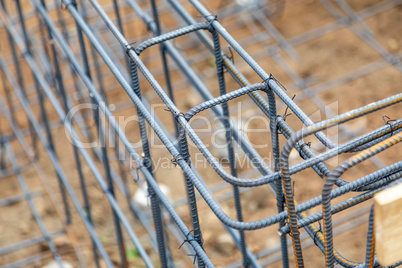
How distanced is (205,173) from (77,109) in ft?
2.33

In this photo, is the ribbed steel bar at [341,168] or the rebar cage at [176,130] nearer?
the ribbed steel bar at [341,168]

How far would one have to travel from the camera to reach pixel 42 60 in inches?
136

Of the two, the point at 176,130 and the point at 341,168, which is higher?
the point at 176,130

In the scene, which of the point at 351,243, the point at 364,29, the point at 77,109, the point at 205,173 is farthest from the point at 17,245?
the point at 364,29

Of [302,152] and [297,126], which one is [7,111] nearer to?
[297,126]

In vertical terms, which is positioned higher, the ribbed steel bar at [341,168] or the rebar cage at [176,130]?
the rebar cage at [176,130]


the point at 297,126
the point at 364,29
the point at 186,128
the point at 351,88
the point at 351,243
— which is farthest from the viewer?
the point at 364,29

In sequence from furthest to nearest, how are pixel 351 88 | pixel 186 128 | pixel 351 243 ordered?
pixel 351 88, pixel 351 243, pixel 186 128

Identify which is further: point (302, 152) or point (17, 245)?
point (17, 245)

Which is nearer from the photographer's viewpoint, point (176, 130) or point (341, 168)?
point (341, 168)

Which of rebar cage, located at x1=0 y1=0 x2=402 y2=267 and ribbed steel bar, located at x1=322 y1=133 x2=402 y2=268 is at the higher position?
rebar cage, located at x1=0 y1=0 x2=402 y2=267

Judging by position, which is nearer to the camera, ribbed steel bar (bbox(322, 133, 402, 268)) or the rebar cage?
ribbed steel bar (bbox(322, 133, 402, 268))

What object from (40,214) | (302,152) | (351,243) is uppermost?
(40,214)

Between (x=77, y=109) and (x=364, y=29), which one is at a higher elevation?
(x=364, y=29)
